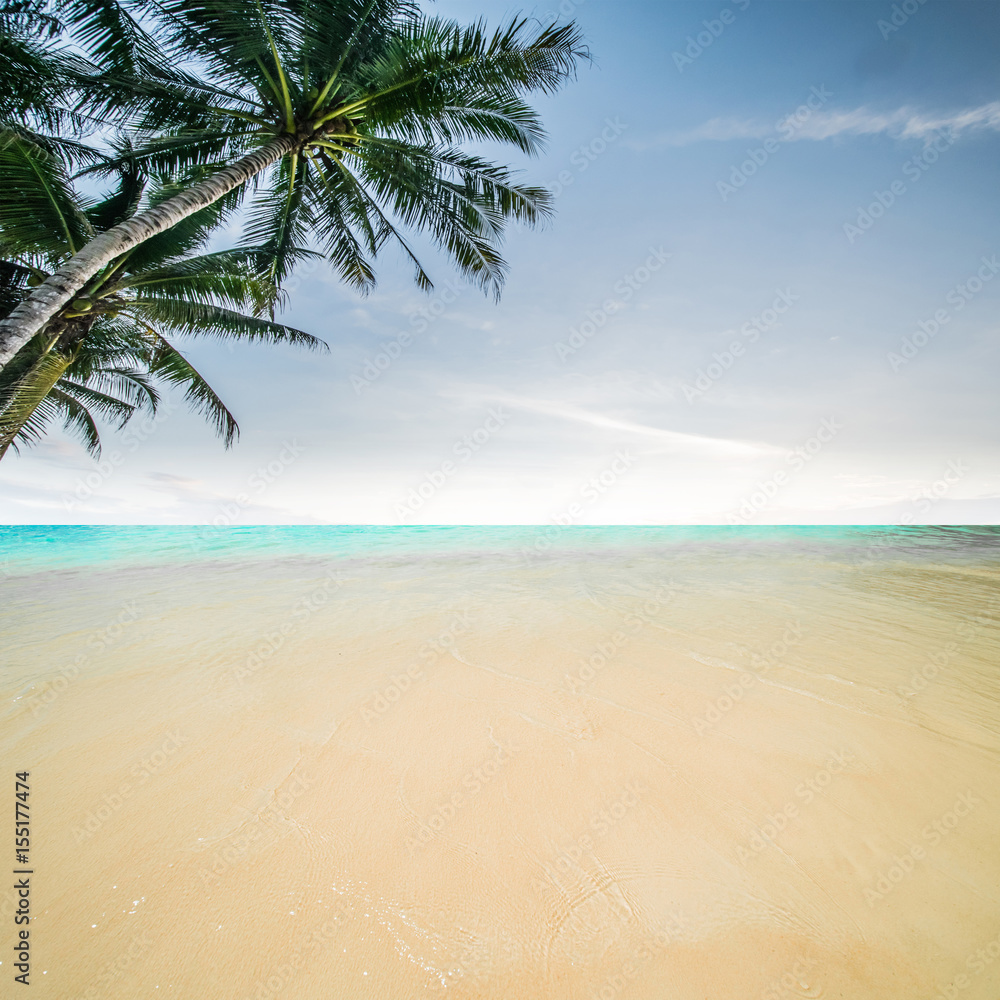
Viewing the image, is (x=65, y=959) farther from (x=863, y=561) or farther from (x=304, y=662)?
(x=863, y=561)

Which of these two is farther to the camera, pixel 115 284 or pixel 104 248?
pixel 115 284

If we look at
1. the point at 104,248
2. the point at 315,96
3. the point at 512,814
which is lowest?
the point at 512,814

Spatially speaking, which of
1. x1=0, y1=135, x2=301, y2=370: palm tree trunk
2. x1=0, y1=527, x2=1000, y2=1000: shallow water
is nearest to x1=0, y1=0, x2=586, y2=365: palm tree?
x1=0, y1=135, x2=301, y2=370: palm tree trunk

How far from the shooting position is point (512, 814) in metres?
2.26

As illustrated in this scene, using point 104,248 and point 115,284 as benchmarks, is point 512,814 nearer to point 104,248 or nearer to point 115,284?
point 104,248

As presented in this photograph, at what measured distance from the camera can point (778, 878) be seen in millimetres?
1872

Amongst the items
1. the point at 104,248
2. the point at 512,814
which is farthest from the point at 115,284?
the point at 512,814

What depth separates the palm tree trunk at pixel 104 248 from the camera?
381 cm

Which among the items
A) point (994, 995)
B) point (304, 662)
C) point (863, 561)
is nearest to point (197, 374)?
point (304, 662)

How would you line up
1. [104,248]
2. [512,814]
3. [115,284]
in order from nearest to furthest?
[512,814]
[104,248]
[115,284]

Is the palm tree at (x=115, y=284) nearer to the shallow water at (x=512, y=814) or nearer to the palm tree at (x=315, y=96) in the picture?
the palm tree at (x=315, y=96)

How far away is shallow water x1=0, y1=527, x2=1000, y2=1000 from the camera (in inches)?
62.1

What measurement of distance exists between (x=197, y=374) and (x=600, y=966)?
12.2 metres

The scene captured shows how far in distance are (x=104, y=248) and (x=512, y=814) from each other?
249 inches
